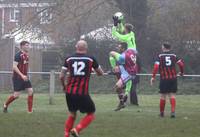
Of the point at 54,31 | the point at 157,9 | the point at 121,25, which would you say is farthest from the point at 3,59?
the point at 121,25

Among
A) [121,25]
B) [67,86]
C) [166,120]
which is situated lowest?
[166,120]

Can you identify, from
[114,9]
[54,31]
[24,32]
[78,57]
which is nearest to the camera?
[78,57]

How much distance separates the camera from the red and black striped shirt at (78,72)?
36.4 ft

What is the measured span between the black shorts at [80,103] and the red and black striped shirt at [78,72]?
9 centimetres

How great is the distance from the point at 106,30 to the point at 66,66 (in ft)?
93.2

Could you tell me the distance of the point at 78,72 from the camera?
36.4ft

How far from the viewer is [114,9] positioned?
123 feet

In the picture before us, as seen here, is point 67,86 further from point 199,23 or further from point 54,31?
point 54,31

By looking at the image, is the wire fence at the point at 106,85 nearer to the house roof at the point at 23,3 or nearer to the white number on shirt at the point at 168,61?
the house roof at the point at 23,3

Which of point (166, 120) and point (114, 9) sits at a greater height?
point (114, 9)

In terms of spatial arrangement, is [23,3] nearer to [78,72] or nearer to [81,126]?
[78,72]

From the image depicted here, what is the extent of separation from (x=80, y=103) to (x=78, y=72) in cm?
61

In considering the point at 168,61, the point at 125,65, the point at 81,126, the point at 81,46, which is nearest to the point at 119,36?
the point at 125,65

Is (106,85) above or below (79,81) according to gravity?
below
